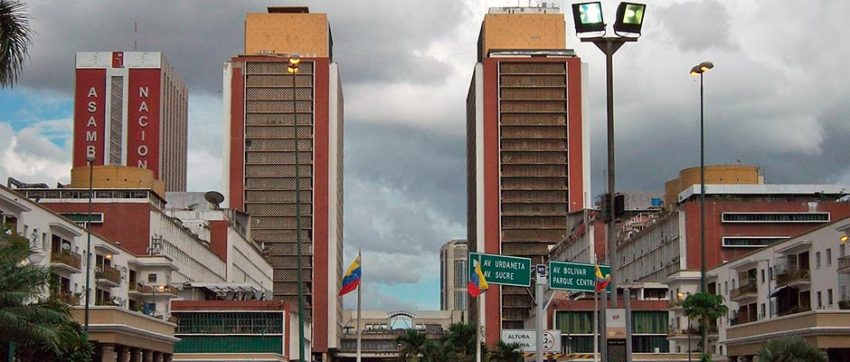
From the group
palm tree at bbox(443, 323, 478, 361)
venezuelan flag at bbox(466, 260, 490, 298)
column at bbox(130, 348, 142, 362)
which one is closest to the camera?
venezuelan flag at bbox(466, 260, 490, 298)

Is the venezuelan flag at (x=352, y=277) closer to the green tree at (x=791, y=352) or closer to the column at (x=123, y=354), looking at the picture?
the green tree at (x=791, y=352)

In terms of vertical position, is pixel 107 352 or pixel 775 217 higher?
pixel 775 217

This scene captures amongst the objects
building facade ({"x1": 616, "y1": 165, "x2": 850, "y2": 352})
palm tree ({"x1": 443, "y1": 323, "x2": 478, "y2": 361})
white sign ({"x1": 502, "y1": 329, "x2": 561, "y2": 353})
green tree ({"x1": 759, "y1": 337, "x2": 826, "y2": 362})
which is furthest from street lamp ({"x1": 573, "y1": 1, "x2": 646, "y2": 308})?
palm tree ({"x1": 443, "y1": 323, "x2": 478, "y2": 361})

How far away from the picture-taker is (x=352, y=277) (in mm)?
62000

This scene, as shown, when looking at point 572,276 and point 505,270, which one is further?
point 505,270

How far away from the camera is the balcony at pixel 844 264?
80.5m

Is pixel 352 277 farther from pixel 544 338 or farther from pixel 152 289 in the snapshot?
pixel 152 289

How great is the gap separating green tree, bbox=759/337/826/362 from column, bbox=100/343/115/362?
129 ft

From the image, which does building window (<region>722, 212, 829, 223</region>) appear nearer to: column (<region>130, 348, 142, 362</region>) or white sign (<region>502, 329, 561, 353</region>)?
white sign (<region>502, 329, 561, 353</region>)

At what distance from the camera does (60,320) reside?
Result: 157 feet

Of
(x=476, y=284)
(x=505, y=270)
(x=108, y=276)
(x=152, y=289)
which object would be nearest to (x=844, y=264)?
(x=476, y=284)

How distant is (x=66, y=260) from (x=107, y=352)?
783 cm

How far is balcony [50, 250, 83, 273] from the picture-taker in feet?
268

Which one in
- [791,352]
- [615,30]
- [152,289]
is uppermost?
[615,30]
